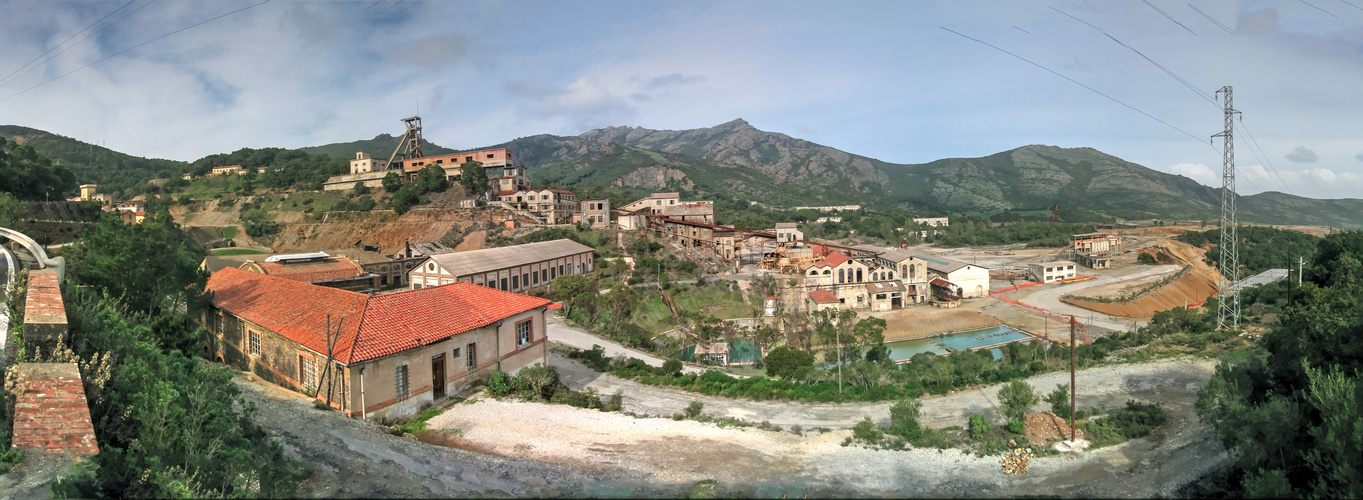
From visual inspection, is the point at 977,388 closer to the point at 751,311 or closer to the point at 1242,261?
the point at 751,311

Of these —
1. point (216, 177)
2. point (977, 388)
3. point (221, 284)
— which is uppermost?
point (216, 177)

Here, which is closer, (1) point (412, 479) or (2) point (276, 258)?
(1) point (412, 479)

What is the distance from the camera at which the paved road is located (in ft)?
126

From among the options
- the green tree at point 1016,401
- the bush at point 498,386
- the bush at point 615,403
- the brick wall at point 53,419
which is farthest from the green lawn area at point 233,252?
the green tree at point 1016,401

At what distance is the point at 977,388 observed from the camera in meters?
17.7

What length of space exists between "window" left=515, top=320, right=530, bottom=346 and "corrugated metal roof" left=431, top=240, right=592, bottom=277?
56.1 feet

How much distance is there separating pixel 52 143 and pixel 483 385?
114 meters

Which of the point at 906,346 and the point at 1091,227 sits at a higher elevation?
the point at 1091,227

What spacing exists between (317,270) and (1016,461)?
35588mm

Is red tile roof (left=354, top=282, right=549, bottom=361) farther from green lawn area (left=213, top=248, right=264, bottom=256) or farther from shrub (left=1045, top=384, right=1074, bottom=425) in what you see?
green lawn area (left=213, top=248, right=264, bottom=256)

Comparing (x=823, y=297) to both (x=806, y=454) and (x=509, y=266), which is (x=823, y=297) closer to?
(x=509, y=266)

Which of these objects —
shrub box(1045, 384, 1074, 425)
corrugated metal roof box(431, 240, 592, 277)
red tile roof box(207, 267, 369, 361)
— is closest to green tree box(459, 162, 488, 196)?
corrugated metal roof box(431, 240, 592, 277)

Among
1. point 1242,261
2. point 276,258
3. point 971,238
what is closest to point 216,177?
point 276,258

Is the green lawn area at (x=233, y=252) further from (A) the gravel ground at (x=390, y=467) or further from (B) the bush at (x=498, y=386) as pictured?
(A) the gravel ground at (x=390, y=467)
